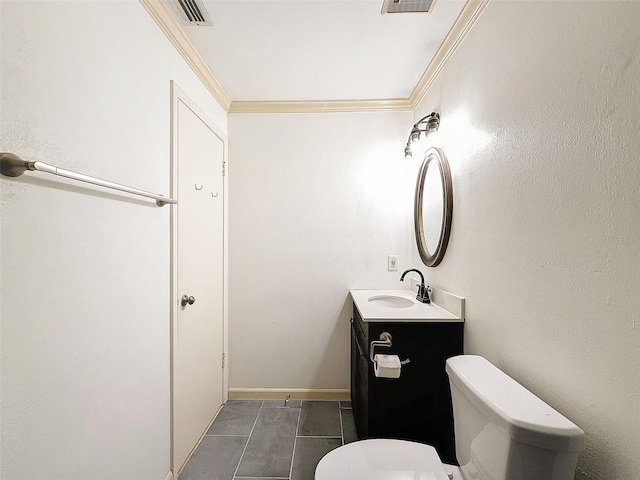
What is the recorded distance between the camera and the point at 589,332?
0.78m

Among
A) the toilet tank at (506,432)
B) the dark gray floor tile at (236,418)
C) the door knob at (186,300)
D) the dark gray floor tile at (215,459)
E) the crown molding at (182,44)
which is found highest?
the crown molding at (182,44)

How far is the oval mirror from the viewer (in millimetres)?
1679

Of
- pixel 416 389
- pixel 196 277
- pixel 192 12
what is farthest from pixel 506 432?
pixel 192 12

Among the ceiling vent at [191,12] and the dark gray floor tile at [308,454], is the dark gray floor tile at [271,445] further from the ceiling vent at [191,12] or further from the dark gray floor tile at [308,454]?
the ceiling vent at [191,12]

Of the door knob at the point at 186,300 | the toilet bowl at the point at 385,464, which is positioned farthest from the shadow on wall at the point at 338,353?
the toilet bowl at the point at 385,464

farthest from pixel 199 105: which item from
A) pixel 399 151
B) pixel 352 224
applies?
pixel 399 151

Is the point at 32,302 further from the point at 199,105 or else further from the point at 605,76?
the point at 605,76

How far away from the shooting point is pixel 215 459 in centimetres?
174

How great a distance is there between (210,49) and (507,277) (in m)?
1.95

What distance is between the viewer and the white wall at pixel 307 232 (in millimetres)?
2377

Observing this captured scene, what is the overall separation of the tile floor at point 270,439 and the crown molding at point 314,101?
2.32 meters

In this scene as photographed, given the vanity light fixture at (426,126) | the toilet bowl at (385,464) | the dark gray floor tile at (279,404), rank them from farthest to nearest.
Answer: the dark gray floor tile at (279,404) → the vanity light fixture at (426,126) → the toilet bowl at (385,464)

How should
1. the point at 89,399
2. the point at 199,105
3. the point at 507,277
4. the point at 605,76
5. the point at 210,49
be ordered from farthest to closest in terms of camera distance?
the point at 199,105, the point at 210,49, the point at 507,277, the point at 89,399, the point at 605,76

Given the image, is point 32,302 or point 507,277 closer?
point 32,302
